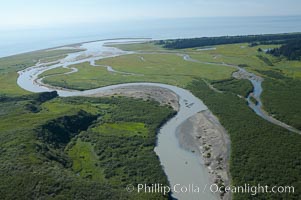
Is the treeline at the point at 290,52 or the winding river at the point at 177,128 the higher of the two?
the treeline at the point at 290,52

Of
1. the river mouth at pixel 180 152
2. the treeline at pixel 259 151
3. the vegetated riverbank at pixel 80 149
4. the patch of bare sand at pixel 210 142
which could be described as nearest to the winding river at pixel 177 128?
the river mouth at pixel 180 152

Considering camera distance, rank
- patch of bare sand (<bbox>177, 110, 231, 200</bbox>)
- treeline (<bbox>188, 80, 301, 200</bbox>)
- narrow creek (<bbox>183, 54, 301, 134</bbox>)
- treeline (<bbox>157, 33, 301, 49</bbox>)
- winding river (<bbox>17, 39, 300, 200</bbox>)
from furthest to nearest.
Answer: treeline (<bbox>157, 33, 301, 49</bbox>) < narrow creek (<bbox>183, 54, 301, 134</bbox>) < patch of bare sand (<bbox>177, 110, 231, 200</bbox>) < winding river (<bbox>17, 39, 300, 200</bbox>) < treeline (<bbox>188, 80, 301, 200</bbox>)

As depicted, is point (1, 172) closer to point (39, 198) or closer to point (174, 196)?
point (39, 198)

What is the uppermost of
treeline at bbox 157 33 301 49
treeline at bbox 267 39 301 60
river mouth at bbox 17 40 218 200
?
treeline at bbox 157 33 301 49

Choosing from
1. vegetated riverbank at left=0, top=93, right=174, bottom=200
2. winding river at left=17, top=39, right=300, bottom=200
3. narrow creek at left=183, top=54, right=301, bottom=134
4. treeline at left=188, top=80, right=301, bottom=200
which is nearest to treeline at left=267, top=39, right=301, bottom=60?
narrow creek at left=183, top=54, right=301, bottom=134

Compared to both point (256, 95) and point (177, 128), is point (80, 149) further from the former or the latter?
point (256, 95)

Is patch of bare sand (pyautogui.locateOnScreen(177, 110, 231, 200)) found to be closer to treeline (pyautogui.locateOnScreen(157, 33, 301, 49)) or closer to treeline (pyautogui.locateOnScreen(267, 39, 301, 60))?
treeline (pyautogui.locateOnScreen(267, 39, 301, 60))

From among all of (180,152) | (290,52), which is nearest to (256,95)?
(180,152)

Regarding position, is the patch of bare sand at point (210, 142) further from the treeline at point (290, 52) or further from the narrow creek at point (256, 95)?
the treeline at point (290, 52)

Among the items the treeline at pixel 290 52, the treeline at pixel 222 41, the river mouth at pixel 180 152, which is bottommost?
the river mouth at pixel 180 152

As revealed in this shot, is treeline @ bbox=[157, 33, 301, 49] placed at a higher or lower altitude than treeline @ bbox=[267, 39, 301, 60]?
higher

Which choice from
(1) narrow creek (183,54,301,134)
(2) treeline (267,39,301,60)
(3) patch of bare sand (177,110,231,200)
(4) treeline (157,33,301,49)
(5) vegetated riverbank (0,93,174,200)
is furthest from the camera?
→ (4) treeline (157,33,301,49)
